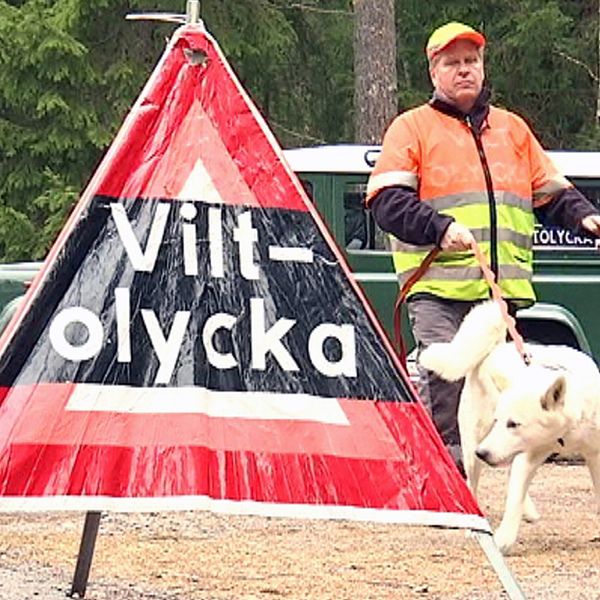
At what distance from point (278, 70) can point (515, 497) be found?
52.9 ft

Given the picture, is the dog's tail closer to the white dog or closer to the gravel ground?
the white dog

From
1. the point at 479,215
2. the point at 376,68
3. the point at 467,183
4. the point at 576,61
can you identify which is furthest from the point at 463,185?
the point at 576,61

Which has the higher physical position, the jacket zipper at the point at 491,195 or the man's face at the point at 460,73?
the man's face at the point at 460,73

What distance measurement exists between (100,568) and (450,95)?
227 centimetres

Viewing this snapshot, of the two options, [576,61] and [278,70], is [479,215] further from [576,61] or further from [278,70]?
[576,61]

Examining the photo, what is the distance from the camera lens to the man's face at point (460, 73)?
6.81 meters

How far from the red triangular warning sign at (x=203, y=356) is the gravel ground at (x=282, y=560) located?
4.37 ft

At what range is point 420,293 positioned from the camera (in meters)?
7.02

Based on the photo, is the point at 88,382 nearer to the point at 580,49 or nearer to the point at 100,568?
the point at 100,568

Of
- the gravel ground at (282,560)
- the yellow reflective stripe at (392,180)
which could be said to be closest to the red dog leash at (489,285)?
the yellow reflective stripe at (392,180)

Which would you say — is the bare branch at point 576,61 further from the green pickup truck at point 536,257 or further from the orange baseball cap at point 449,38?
the orange baseball cap at point 449,38

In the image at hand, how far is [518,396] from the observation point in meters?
6.54

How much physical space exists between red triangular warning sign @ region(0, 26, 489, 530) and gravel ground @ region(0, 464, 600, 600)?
1332 millimetres

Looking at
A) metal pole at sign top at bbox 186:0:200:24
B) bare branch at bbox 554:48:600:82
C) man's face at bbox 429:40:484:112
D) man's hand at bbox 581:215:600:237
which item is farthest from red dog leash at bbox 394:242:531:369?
bare branch at bbox 554:48:600:82
